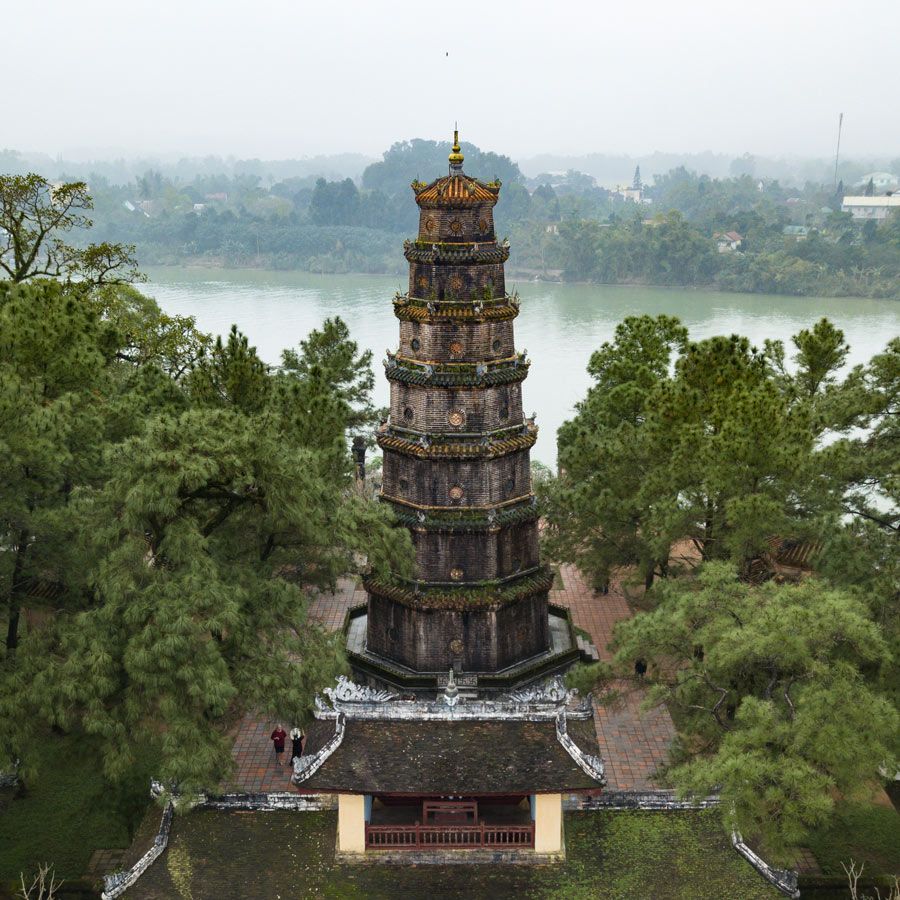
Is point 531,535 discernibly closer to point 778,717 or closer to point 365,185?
point 778,717

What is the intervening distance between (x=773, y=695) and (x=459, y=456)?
7.24 metres

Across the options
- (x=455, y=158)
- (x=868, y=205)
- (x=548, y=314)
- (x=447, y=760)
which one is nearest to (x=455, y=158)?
(x=455, y=158)

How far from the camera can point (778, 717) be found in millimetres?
16141

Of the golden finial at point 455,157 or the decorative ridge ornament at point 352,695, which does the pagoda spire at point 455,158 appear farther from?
the decorative ridge ornament at point 352,695

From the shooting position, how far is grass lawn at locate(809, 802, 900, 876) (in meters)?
17.9

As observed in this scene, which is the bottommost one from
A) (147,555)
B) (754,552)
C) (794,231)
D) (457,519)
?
(754,552)

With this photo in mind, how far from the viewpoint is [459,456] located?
21.1 meters

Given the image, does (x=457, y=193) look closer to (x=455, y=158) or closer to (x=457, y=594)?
(x=455, y=158)

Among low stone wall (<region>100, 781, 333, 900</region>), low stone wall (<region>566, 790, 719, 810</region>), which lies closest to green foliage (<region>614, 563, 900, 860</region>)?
low stone wall (<region>566, 790, 719, 810</region>)

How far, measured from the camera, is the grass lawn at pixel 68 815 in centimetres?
1789

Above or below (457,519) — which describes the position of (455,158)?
above

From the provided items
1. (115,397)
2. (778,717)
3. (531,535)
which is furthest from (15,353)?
(778,717)

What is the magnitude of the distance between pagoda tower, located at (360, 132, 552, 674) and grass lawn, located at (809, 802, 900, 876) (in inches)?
266

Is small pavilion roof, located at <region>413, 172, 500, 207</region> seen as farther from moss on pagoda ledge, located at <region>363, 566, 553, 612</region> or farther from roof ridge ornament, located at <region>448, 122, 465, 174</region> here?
moss on pagoda ledge, located at <region>363, 566, 553, 612</region>
